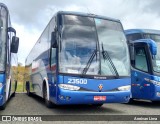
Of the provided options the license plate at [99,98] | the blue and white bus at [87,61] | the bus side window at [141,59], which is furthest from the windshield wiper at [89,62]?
the bus side window at [141,59]

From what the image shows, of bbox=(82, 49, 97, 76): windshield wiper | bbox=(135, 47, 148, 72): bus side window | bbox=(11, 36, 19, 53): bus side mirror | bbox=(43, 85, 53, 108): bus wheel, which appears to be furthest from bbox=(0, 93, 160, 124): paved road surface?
bbox=(11, 36, 19, 53): bus side mirror

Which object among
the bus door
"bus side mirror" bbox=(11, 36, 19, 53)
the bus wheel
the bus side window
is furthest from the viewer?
the bus side window

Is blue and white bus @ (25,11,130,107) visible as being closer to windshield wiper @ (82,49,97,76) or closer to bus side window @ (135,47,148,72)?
windshield wiper @ (82,49,97,76)

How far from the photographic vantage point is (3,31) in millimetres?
9188

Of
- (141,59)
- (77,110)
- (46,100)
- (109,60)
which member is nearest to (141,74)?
(141,59)

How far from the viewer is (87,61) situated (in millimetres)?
9586

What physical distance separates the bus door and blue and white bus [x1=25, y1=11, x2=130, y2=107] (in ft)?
7.47

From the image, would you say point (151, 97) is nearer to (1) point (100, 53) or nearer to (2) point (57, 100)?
(1) point (100, 53)

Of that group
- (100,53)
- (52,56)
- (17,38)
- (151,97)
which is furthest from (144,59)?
(17,38)

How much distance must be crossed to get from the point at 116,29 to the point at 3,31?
377cm

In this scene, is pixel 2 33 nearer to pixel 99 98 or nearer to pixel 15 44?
pixel 15 44

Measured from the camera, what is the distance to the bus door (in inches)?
484

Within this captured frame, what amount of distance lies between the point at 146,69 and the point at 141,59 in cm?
54

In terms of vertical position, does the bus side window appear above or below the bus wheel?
above
